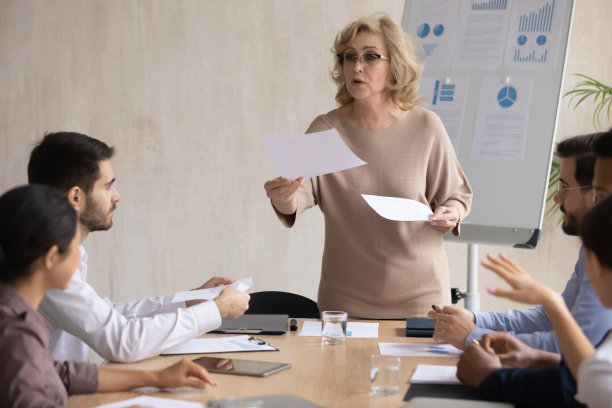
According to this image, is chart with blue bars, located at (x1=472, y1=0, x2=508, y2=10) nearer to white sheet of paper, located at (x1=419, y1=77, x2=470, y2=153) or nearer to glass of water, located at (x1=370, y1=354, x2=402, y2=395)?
white sheet of paper, located at (x1=419, y1=77, x2=470, y2=153)

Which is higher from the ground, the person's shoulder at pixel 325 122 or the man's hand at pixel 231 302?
the person's shoulder at pixel 325 122

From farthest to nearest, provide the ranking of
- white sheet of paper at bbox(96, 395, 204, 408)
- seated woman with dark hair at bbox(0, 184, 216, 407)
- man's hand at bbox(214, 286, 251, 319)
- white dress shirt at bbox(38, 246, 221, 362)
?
1. man's hand at bbox(214, 286, 251, 319)
2. white dress shirt at bbox(38, 246, 221, 362)
3. white sheet of paper at bbox(96, 395, 204, 408)
4. seated woman with dark hair at bbox(0, 184, 216, 407)

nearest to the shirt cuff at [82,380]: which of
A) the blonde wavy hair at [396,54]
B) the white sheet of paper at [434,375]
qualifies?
the white sheet of paper at [434,375]

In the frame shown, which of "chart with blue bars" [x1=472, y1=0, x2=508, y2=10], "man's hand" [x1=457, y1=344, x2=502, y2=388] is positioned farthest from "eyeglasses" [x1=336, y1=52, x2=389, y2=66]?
"man's hand" [x1=457, y1=344, x2=502, y2=388]

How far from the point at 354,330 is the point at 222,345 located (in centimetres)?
46

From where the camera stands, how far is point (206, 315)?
6.75 ft

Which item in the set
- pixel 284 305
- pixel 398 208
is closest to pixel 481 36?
pixel 398 208

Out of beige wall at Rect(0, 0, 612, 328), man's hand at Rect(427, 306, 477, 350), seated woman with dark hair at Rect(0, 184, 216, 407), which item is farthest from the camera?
beige wall at Rect(0, 0, 612, 328)

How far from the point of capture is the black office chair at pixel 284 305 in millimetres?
3111

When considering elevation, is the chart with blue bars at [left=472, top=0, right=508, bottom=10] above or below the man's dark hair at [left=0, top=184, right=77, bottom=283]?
above

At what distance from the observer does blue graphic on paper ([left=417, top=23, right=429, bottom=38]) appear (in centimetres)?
366

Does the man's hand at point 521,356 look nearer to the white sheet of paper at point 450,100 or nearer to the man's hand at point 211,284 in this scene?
the man's hand at point 211,284

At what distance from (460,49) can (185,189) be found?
81.2 inches

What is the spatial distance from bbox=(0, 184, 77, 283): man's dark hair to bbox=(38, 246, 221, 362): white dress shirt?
0.44 meters
